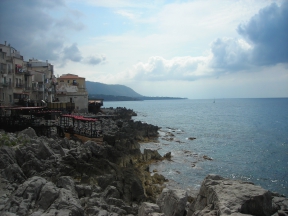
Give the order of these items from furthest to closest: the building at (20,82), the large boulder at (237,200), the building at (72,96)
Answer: the building at (72,96) < the building at (20,82) < the large boulder at (237,200)

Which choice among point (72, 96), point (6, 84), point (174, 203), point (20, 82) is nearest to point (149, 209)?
point (174, 203)

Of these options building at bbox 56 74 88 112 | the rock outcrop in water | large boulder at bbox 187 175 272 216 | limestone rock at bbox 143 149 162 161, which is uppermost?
building at bbox 56 74 88 112

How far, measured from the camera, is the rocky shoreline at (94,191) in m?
9.31

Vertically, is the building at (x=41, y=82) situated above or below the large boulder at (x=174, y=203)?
above

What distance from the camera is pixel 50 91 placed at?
235ft

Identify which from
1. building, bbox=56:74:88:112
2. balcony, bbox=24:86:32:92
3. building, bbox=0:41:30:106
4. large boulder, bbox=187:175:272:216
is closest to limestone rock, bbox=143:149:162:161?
large boulder, bbox=187:175:272:216

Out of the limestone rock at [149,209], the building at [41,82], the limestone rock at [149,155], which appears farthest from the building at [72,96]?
the limestone rock at [149,209]

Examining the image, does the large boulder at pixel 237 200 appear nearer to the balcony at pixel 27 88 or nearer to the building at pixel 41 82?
the balcony at pixel 27 88

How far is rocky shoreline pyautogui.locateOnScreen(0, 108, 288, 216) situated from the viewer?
931cm

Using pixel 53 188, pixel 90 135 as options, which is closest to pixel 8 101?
pixel 90 135

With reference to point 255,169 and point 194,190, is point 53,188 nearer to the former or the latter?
point 194,190

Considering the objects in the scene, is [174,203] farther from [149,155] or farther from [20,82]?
[20,82]

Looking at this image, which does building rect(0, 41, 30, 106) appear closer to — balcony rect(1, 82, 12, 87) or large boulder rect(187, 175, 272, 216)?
balcony rect(1, 82, 12, 87)

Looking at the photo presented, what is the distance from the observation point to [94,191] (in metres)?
15.2
